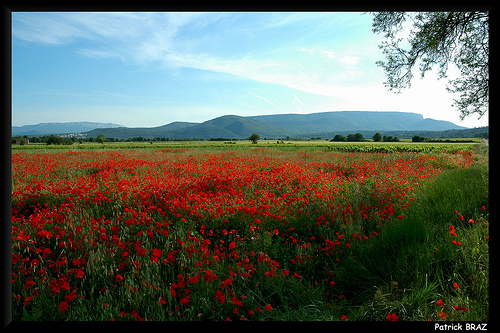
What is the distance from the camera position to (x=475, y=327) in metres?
2.03

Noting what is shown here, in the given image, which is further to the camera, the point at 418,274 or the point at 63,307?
the point at 418,274

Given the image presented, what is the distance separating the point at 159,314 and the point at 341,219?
3.25 metres

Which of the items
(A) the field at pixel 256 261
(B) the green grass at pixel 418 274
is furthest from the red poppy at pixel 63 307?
(B) the green grass at pixel 418 274

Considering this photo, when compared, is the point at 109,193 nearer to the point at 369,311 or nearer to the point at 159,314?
the point at 159,314

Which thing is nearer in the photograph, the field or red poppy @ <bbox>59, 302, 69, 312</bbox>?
red poppy @ <bbox>59, 302, 69, 312</bbox>

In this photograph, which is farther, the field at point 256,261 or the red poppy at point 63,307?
the field at point 256,261

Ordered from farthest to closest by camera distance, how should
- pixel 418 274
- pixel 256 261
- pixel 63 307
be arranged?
pixel 256 261
pixel 418 274
pixel 63 307

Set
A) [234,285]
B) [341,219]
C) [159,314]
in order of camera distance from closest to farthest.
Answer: [159,314]
[234,285]
[341,219]

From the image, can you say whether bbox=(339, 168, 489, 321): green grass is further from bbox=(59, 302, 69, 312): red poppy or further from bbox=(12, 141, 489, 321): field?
bbox=(59, 302, 69, 312): red poppy

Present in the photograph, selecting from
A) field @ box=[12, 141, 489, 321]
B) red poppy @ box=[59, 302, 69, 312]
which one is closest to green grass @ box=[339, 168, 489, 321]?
field @ box=[12, 141, 489, 321]

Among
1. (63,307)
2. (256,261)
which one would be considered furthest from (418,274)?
(63,307)

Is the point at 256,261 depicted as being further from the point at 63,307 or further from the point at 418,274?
the point at 63,307

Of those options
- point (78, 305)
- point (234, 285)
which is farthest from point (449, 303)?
point (78, 305)

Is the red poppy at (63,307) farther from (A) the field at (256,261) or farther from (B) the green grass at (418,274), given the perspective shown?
(B) the green grass at (418,274)
